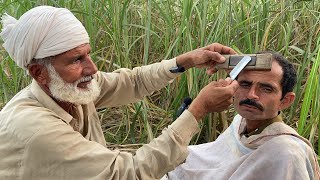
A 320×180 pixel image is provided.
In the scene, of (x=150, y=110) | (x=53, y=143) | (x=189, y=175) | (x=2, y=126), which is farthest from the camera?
(x=150, y=110)

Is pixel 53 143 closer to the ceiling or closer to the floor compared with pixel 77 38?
closer to the floor

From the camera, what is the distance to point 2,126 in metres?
1.74

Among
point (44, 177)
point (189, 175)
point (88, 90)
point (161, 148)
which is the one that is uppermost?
point (88, 90)

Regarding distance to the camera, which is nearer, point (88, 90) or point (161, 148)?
point (161, 148)

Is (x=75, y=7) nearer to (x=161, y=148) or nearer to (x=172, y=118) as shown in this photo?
(x=172, y=118)

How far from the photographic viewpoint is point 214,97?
64.9 inches

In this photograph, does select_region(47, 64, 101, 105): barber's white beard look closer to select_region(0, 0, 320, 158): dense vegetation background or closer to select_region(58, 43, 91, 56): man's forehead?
select_region(58, 43, 91, 56): man's forehead

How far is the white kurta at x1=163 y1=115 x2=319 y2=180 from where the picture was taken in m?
1.73

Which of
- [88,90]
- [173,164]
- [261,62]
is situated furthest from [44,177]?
[261,62]

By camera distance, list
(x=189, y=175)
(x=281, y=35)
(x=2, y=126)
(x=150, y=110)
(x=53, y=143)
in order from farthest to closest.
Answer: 1. (x=150, y=110)
2. (x=281, y=35)
3. (x=189, y=175)
4. (x=2, y=126)
5. (x=53, y=143)

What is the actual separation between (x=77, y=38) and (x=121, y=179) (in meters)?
0.60

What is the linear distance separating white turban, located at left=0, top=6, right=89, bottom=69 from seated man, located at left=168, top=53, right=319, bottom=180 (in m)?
0.75

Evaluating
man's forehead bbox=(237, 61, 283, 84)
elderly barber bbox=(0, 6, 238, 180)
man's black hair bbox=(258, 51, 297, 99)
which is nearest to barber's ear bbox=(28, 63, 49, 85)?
elderly barber bbox=(0, 6, 238, 180)

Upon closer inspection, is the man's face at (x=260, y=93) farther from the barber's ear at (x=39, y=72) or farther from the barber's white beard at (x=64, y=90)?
the barber's ear at (x=39, y=72)
